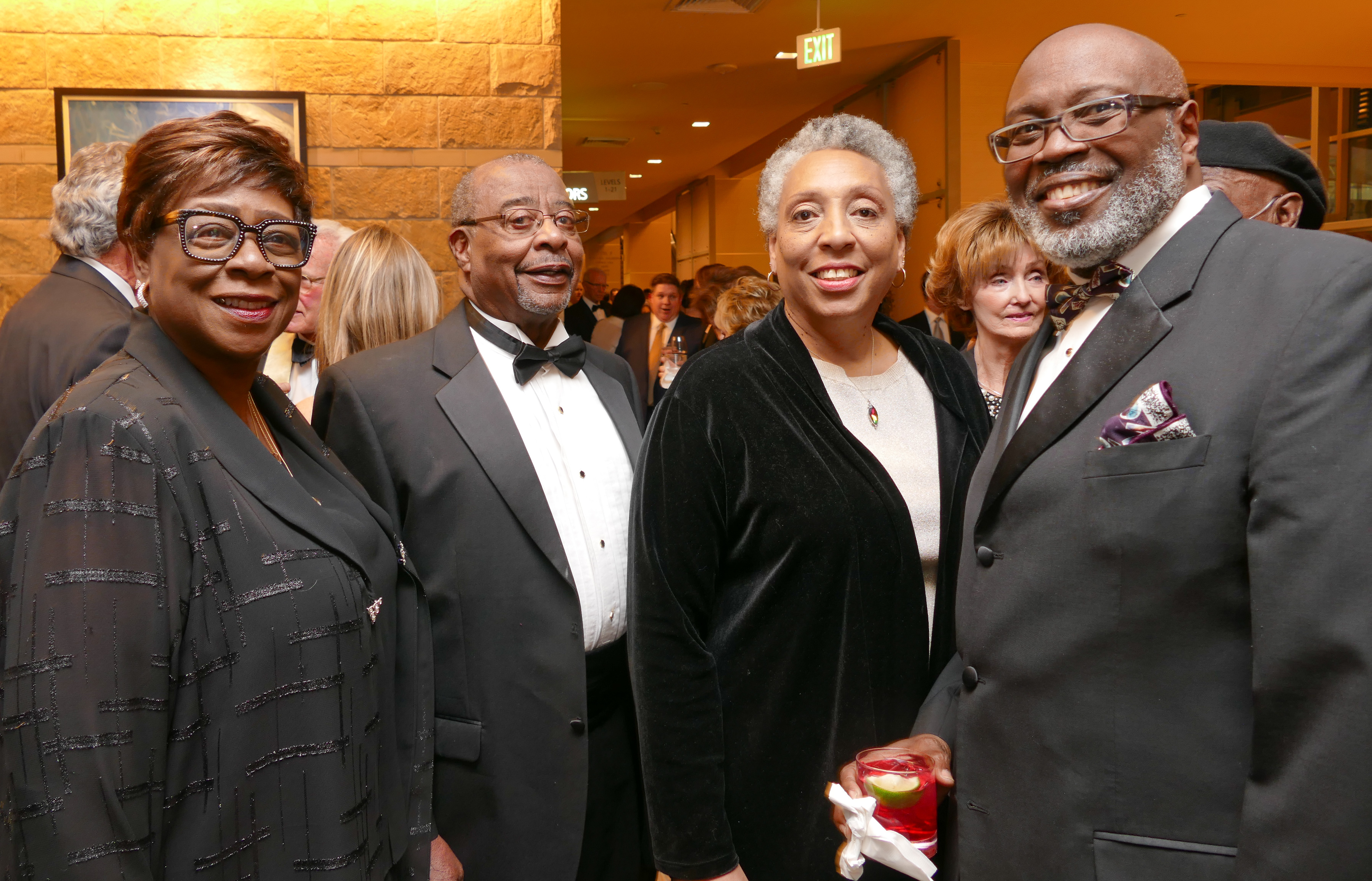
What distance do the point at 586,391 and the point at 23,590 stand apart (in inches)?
50.2

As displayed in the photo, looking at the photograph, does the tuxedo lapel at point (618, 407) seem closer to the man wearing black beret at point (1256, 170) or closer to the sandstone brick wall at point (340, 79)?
the man wearing black beret at point (1256, 170)

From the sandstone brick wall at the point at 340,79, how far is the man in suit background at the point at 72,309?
6.21 feet

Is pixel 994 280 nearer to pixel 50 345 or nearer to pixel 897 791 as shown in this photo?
pixel 897 791

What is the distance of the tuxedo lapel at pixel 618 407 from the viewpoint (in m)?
2.20

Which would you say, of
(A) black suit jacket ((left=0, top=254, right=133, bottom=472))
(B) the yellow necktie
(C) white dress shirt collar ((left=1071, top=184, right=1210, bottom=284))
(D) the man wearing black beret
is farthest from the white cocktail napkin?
(B) the yellow necktie

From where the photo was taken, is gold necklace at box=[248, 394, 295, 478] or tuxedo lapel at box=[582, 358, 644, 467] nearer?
gold necklace at box=[248, 394, 295, 478]

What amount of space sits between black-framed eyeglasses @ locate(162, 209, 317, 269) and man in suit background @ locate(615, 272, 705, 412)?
493cm

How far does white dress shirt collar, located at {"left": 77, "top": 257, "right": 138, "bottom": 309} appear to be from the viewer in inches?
102

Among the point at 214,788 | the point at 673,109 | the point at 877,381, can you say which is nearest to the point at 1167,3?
the point at 673,109

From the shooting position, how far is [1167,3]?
7.82m

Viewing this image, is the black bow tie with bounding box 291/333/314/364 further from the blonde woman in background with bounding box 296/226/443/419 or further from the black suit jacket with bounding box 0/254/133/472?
the black suit jacket with bounding box 0/254/133/472

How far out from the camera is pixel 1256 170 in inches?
90.0

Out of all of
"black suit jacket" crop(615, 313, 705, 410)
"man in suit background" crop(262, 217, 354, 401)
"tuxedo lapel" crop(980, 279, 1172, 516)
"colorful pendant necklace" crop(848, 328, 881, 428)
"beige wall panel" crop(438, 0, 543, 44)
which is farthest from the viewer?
"black suit jacket" crop(615, 313, 705, 410)

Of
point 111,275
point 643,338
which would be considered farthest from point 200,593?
point 643,338
